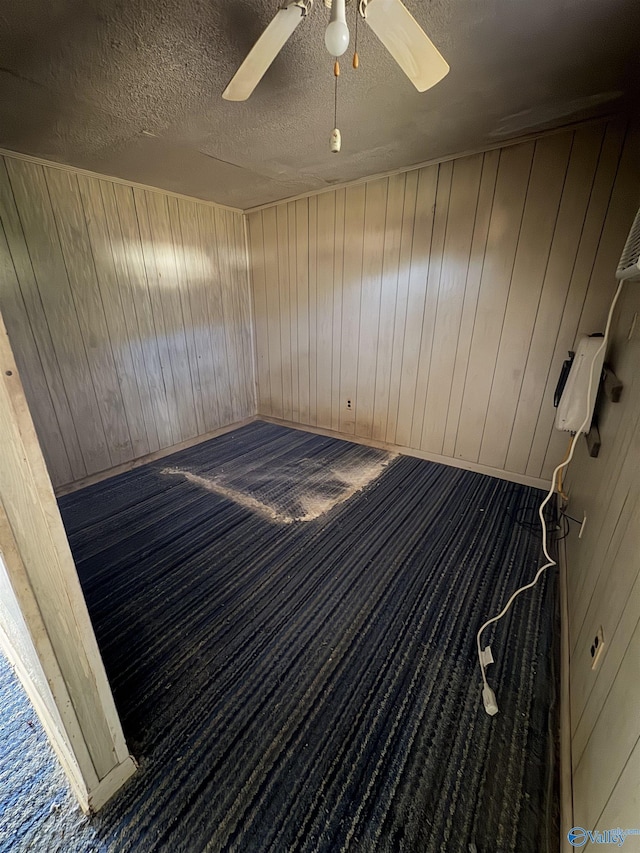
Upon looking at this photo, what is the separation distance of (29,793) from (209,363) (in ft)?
10.1

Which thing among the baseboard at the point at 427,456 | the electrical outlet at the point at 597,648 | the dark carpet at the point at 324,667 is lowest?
the dark carpet at the point at 324,667

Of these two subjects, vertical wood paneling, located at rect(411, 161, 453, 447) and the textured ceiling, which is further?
vertical wood paneling, located at rect(411, 161, 453, 447)

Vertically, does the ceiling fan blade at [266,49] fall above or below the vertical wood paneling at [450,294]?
above

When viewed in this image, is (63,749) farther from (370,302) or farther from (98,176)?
(98,176)

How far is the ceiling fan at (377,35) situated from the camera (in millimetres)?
982

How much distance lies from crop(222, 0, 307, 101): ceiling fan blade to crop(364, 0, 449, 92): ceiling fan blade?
0.22 meters

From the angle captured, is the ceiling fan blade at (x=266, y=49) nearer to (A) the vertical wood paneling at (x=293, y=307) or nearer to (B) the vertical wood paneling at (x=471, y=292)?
(B) the vertical wood paneling at (x=471, y=292)

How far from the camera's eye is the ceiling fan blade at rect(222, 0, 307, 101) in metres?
1.02

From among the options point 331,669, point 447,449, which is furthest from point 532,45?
point 331,669

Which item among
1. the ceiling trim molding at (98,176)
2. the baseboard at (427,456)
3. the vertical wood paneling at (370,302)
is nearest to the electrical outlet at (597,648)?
the baseboard at (427,456)

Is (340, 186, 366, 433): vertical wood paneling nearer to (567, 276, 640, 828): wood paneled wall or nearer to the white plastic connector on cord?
(567, 276, 640, 828): wood paneled wall

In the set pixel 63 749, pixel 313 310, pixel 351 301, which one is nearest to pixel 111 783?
pixel 63 749
